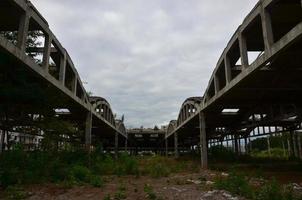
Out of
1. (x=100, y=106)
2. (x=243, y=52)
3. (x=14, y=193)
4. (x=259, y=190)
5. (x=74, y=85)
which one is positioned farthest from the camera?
(x=100, y=106)

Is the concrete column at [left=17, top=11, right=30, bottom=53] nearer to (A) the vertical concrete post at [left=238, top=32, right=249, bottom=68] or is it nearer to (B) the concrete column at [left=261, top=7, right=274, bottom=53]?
(B) the concrete column at [left=261, top=7, right=274, bottom=53]

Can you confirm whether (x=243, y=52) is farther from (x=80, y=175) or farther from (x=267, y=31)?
(x=80, y=175)

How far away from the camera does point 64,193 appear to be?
34.5ft

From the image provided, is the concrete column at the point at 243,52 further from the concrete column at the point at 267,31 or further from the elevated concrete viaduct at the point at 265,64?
the concrete column at the point at 267,31

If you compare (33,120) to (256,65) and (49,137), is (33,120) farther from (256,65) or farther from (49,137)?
(256,65)

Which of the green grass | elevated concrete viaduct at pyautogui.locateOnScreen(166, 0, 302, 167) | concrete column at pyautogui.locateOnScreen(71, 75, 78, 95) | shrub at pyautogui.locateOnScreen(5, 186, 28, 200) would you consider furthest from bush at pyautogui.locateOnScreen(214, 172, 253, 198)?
concrete column at pyautogui.locateOnScreen(71, 75, 78, 95)

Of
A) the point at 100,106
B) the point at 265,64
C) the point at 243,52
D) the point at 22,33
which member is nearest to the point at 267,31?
the point at 265,64

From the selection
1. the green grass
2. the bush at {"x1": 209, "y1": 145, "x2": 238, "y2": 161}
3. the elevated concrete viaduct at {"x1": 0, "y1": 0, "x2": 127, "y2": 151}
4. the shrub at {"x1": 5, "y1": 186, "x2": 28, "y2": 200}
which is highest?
the elevated concrete viaduct at {"x1": 0, "y1": 0, "x2": 127, "y2": 151}

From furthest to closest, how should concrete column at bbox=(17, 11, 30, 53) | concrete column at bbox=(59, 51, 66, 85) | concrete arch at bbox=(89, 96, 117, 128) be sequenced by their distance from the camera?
concrete arch at bbox=(89, 96, 117, 128), concrete column at bbox=(59, 51, 66, 85), concrete column at bbox=(17, 11, 30, 53)

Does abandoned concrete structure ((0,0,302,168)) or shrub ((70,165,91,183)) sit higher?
abandoned concrete structure ((0,0,302,168))

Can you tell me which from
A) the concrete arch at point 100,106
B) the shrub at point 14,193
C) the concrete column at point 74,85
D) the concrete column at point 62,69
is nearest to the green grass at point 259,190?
the shrub at point 14,193

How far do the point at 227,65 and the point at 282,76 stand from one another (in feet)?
9.36

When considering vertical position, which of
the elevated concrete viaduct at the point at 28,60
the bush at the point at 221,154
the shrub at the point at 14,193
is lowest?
the shrub at the point at 14,193

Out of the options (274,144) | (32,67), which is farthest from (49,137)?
(274,144)
